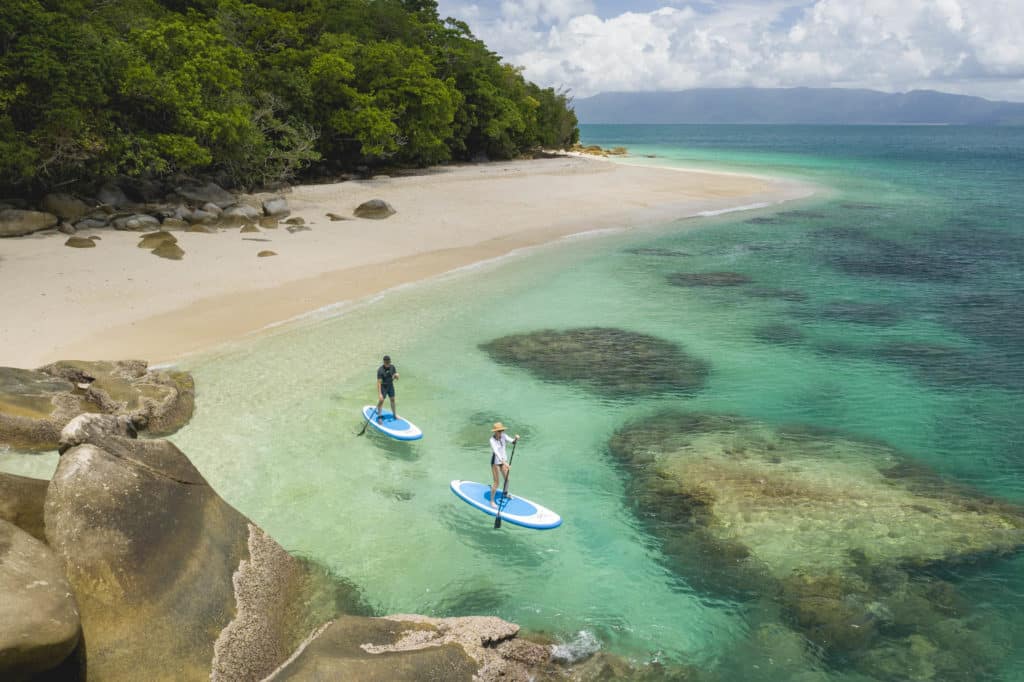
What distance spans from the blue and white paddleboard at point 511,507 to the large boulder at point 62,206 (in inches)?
1014

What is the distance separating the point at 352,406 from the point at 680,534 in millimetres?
8874

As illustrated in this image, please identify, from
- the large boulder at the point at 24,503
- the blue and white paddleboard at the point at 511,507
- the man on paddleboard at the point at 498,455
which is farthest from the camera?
the man on paddleboard at the point at 498,455

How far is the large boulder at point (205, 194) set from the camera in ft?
115

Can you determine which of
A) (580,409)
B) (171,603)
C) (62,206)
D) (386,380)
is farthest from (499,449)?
(62,206)

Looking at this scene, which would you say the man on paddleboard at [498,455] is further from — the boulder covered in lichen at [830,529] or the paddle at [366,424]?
the paddle at [366,424]

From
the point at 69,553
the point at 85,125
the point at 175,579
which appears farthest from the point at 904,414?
the point at 85,125

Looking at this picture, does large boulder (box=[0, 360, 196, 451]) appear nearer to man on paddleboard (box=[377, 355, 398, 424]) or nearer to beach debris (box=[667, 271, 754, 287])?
man on paddleboard (box=[377, 355, 398, 424])

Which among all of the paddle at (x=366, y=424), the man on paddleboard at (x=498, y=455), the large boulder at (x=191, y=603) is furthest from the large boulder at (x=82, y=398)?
the man on paddleboard at (x=498, y=455)

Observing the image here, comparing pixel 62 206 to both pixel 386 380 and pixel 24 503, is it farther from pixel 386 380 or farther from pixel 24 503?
pixel 24 503

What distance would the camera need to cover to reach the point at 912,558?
39.2 ft

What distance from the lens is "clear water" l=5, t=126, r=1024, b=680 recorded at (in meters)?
11.2

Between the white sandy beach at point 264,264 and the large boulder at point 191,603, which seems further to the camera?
the white sandy beach at point 264,264

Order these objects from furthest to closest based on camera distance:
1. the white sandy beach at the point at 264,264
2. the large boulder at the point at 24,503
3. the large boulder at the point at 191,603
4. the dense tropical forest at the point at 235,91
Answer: the dense tropical forest at the point at 235,91 → the white sandy beach at the point at 264,264 → the large boulder at the point at 24,503 → the large boulder at the point at 191,603

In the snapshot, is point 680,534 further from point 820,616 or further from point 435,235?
point 435,235
